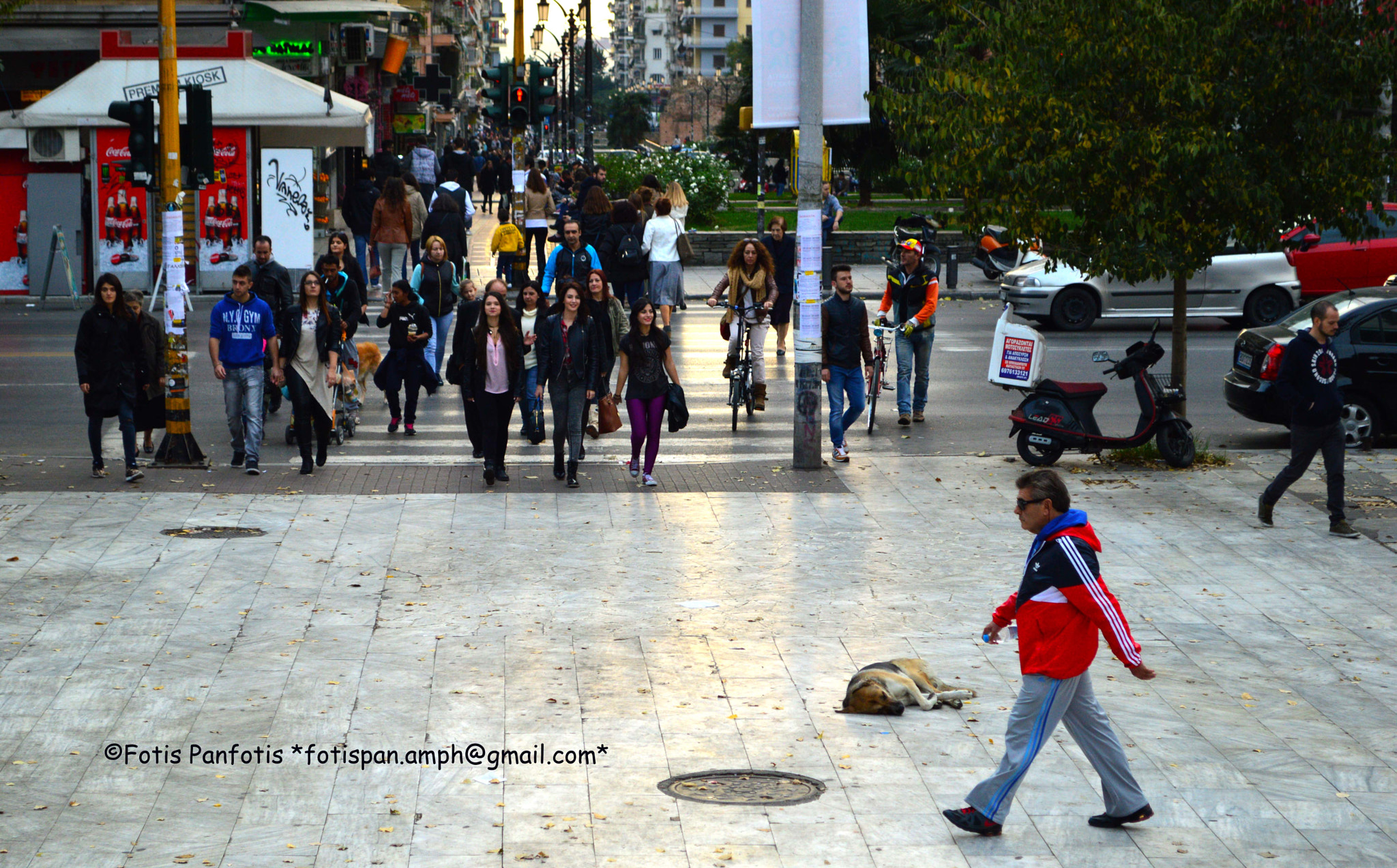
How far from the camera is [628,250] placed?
836 inches

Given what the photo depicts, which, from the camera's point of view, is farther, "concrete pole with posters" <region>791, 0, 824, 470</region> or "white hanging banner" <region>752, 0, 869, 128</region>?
"white hanging banner" <region>752, 0, 869, 128</region>

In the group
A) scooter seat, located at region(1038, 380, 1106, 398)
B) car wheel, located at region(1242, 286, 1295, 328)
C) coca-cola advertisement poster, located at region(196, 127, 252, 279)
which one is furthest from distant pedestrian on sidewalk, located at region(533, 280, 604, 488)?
coca-cola advertisement poster, located at region(196, 127, 252, 279)

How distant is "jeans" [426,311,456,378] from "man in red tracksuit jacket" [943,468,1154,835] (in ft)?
38.7

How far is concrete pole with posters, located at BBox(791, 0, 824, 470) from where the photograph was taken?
14.6 meters

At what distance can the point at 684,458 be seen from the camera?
15.5 metres

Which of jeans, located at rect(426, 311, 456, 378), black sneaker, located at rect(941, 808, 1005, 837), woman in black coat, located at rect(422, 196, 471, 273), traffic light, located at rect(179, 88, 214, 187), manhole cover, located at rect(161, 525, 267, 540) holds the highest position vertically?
traffic light, located at rect(179, 88, 214, 187)

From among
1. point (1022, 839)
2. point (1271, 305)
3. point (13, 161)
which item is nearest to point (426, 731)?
point (1022, 839)

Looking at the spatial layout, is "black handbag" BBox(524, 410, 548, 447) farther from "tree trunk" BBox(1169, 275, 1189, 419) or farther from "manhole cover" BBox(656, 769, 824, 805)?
"manhole cover" BBox(656, 769, 824, 805)

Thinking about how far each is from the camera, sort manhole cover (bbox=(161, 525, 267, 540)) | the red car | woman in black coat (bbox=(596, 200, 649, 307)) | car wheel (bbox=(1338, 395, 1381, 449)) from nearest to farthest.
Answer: manhole cover (bbox=(161, 525, 267, 540)), car wheel (bbox=(1338, 395, 1381, 449)), woman in black coat (bbox=(596, 200, 649, 307)), the red car

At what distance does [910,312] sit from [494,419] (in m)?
4.96

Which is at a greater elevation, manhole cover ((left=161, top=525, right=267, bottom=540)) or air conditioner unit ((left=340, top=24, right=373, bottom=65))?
air conditioner unit ((left=340, top=24, right=373, bottom=65))

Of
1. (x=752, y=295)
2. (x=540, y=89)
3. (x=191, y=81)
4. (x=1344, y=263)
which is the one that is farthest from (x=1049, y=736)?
(x=540, y=89)

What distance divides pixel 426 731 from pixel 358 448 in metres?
8.52

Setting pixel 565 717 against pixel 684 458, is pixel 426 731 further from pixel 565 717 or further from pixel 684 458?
pixel 684 458
